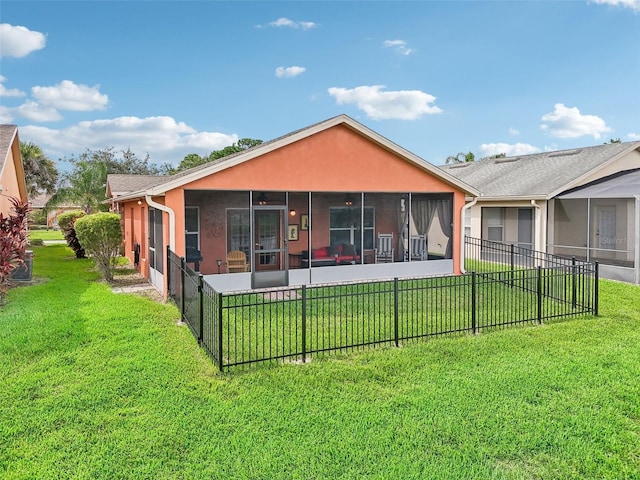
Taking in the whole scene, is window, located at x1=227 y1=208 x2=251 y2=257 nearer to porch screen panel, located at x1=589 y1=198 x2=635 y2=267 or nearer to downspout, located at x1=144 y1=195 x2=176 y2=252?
downspout, located at x1=144 y1=195 x2=176 y2=252

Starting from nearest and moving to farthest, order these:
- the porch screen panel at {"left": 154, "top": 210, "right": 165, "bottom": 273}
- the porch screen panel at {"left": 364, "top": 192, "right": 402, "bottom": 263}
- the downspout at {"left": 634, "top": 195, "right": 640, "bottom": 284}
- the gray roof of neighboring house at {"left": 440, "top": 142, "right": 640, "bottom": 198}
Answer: the porch screen panel at {"left": 154, "top": 210, "right": 165, "bottom": 273}
the downspout at {"left": 634, "top": 195, "right": 640, "bottom": 284}
the porch screen panel at {"left": 364, "top": 192, "right": 402, "bottom": 263}
the gray roof of neighboring house at {"left": 440, "top": 142, "right": 640, "bottom": 198}

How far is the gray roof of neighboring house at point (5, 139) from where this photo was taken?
1513 centimetres

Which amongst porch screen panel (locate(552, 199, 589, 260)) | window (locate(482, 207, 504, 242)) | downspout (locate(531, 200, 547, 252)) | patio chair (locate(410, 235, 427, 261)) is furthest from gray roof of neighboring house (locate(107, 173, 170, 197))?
porch screen panel (locate(552, 199, 589, 260))

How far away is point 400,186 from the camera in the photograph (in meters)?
14.0

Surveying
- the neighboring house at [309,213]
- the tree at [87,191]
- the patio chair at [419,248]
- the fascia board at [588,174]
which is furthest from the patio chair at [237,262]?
the tree at [87,191]

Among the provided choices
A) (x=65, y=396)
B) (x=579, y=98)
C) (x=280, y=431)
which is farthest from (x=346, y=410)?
(x=579, y=98)

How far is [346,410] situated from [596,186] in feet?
51.6

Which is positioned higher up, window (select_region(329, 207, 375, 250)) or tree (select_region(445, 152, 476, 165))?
tree (select_region(445, 152, 476, 165))

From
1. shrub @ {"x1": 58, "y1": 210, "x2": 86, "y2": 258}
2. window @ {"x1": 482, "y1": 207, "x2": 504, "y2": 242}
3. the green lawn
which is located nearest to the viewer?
window @ {"x1": 482, "y1": 207, "x2": 504, "y2": 242}

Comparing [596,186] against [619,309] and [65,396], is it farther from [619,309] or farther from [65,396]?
[65,396]

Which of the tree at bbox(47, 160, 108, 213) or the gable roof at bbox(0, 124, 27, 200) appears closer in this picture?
the gable roof at bbox(0, 124, 27, 200)

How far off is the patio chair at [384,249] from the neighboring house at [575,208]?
3.10 m

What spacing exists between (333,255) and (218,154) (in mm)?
40053

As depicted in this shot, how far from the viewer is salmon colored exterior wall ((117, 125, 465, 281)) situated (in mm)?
11530
